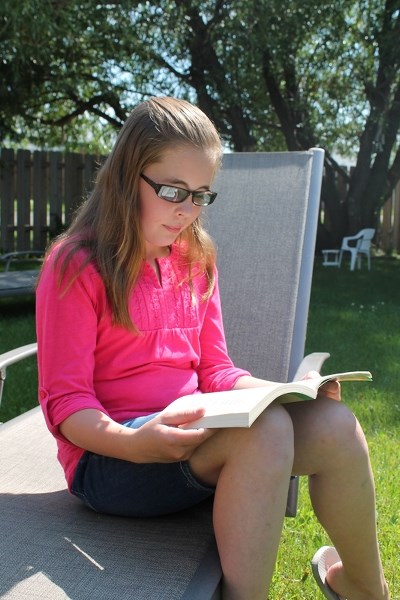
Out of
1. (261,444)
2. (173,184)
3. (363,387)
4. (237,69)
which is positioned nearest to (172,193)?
(173,184)

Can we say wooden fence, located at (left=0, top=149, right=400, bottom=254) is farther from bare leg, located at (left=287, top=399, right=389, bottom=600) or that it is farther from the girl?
bare leg, located at (left=287, top=399, right=389, bottom=600)

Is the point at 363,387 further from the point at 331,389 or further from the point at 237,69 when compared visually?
the point at 237,69

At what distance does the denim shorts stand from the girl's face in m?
0.46

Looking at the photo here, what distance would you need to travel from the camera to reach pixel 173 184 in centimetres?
183

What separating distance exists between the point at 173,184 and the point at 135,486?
689mm

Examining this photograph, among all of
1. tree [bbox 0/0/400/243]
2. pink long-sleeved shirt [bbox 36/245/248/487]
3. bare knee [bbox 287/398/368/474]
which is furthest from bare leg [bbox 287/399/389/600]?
tree [bbox 0/0/400/243]

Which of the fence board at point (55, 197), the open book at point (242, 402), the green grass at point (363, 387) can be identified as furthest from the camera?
the fence board at point (55, 197)

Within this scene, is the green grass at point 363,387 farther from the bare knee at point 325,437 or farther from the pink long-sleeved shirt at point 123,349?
the pink long-sleeved shirt at point 123,349

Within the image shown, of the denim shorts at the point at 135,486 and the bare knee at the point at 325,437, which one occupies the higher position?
the bare knee at the point at 325,437

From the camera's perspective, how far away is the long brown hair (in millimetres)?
1817

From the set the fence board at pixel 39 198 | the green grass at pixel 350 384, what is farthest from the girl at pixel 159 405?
the fence board at pixel 39 198

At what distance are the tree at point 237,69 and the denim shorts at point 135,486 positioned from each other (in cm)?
727

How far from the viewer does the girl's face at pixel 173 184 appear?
6.01ft

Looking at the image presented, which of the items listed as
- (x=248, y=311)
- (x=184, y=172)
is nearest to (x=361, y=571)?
(x=184, y=172)
